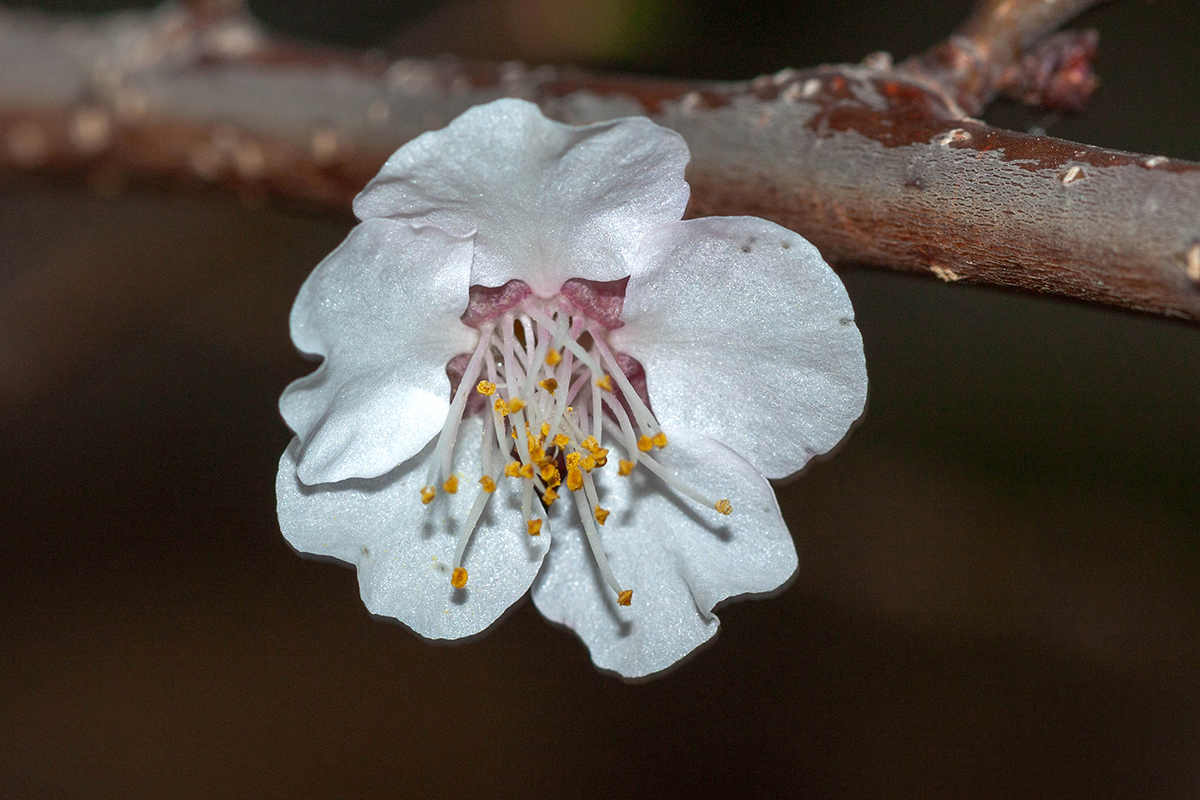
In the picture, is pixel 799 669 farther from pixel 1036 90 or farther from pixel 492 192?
pixel 492 192

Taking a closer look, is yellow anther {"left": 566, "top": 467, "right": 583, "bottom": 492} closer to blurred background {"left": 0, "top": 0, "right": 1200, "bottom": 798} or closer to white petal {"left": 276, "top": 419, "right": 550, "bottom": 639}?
white petal {"left": 276, "top": 419, "right": 550, "bottom": 639}

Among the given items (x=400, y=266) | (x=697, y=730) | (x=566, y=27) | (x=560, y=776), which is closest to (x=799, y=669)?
(x=697, y=730)

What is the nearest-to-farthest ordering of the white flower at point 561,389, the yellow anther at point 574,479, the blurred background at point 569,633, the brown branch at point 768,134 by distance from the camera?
the brown branch at point 768,134 → the white flower at point 561,389 → the yellow anther at point 574,479 → the blurred background at point 569,633

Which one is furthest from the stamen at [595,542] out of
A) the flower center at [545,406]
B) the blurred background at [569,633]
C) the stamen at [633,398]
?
the blurred background at [569,633]

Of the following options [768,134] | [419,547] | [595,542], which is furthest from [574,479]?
[768,134]

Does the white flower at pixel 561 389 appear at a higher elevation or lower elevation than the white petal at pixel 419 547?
higher

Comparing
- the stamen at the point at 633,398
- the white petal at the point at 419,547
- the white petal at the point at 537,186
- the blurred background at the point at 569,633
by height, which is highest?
the white petal at the point at 537,186

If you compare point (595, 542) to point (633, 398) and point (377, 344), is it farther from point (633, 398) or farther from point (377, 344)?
point (377, 344)

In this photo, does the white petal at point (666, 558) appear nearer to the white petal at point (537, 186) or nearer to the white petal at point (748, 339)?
the white petal at point (748, 339)
